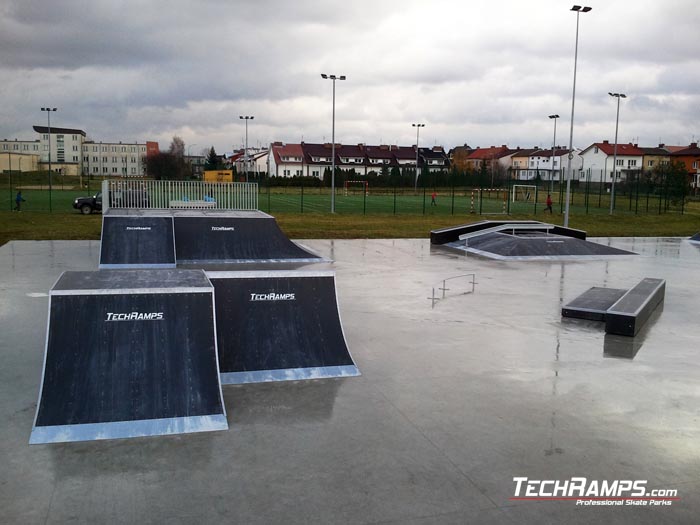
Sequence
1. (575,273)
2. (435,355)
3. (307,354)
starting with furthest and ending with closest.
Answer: (575,273) → (435,355) → (307,354)

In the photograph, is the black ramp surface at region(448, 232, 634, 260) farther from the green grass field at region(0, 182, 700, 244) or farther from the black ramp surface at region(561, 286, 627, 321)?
the black ramp surface at region(561, 286, 627, 321)

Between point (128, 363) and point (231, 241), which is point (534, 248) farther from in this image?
point (128, 363)

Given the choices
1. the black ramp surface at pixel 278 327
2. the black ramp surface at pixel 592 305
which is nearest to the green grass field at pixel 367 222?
the black ramp surface at pixel 592 305

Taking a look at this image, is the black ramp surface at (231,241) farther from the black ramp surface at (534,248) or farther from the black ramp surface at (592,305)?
the black ramp surface at (592,305)

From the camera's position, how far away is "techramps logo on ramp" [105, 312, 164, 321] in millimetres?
6469

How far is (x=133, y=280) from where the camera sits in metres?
7.10

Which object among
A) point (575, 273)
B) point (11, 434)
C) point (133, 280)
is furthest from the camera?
point (575, 273)

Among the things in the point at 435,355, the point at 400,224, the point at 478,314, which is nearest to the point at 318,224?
the point at 400,224

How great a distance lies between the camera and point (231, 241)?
19359 mm

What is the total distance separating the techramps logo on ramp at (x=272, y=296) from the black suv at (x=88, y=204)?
30.7 m

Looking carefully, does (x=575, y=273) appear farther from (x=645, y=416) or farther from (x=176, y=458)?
(x=176, y=458)

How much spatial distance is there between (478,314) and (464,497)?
710 cm

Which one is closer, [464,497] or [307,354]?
[464,497]

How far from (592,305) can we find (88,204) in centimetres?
3116
